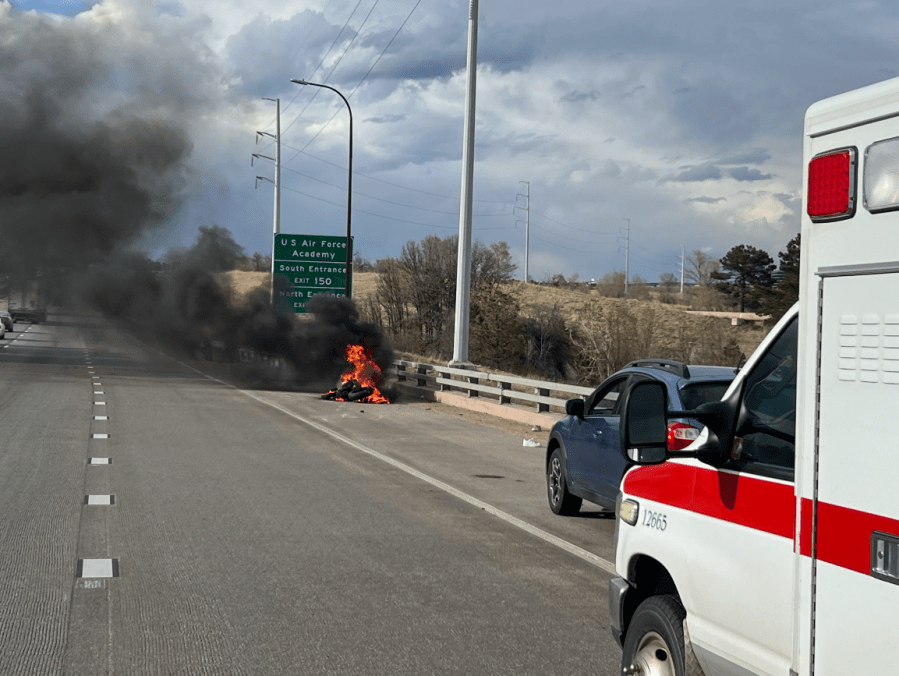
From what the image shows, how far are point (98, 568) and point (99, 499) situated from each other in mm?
3151

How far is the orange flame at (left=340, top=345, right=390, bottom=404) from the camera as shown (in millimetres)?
27641

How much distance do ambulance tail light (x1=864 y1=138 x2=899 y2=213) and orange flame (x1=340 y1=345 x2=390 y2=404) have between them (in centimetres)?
2501

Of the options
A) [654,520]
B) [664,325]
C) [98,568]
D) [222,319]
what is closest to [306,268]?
[222,319]

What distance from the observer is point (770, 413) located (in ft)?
11.4

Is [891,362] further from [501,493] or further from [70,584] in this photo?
[501,493]

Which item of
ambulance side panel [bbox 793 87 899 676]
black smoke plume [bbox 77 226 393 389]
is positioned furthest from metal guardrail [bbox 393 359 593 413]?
ambulance side panel [bbox 793 87 899 676]

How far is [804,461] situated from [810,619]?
43 centimetres

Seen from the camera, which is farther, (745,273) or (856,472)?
(745,273)

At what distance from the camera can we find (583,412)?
970 centimetres

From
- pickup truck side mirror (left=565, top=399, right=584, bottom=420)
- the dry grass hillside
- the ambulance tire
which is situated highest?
the dry grass hillside

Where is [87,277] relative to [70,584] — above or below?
above

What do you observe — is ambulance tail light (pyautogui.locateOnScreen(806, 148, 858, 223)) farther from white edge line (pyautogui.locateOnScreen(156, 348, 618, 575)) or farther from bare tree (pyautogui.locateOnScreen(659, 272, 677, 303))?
bare tree (pyautogui.locateOnScreen(659, 272, 677, 303))

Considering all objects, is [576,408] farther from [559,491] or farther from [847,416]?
[847,416]

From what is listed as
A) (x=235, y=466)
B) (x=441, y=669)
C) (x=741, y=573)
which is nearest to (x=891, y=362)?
(x=741, y=573)
